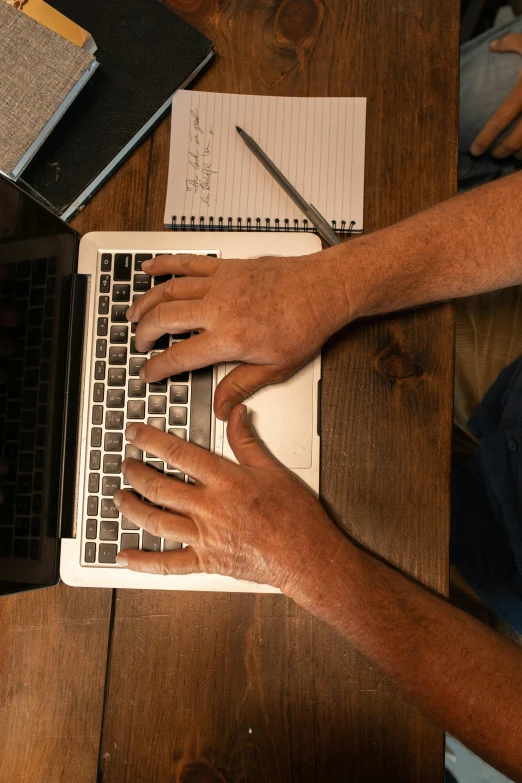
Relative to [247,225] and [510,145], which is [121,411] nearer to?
[247,225]

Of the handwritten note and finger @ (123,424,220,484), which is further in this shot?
the handwritten note

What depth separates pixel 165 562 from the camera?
0.62 m

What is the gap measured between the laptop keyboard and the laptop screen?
0.13 feet

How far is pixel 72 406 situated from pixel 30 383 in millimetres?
67

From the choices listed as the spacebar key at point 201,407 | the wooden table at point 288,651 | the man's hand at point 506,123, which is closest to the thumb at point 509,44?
the man's hand at point 506,123

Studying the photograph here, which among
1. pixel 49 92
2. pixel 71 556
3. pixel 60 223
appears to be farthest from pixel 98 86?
pixel 71 556

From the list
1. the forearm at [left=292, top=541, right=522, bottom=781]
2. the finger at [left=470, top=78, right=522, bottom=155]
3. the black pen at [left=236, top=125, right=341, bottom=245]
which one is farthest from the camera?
the finger at [left=470, top=78, right=522, bottom=155]

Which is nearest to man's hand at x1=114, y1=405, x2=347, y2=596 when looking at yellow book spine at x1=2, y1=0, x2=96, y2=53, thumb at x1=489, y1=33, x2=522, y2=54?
yellow book spine at x1=2, y1=0, x2=96, y2=53

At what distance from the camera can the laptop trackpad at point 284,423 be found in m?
0.66

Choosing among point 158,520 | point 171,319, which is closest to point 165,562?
point 158,520

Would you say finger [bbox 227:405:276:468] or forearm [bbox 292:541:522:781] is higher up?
finger [bbox 227:405:276:468]

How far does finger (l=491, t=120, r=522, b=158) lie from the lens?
0.83m

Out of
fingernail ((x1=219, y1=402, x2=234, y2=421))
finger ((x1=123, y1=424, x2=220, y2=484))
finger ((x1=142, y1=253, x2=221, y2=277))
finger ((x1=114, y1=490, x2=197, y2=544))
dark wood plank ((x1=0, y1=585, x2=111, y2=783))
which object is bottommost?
dark wood plank ((x1=0, y1=585, x2=111, y2=783))

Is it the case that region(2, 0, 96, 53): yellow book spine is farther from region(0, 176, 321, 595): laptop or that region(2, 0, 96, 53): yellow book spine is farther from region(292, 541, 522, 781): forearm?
region(292, 541, 522, 781): forearm
